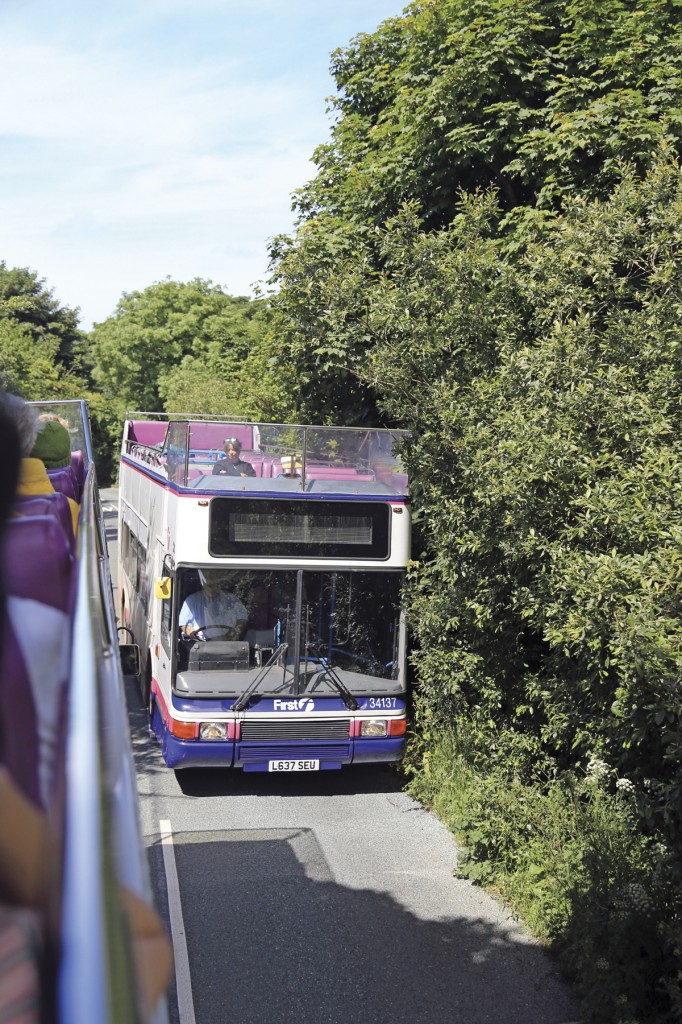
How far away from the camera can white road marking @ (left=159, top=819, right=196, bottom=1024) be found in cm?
647

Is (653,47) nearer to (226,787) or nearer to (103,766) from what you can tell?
(226,787)

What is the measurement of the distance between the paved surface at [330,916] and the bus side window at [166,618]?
167 cm

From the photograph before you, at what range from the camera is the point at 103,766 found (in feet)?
2.92

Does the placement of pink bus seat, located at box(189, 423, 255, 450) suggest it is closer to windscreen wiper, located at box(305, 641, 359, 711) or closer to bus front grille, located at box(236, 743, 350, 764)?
windscreen wiper, located at box(305, 641, 359, 711)

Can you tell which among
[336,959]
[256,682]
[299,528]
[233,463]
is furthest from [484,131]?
[336,959]

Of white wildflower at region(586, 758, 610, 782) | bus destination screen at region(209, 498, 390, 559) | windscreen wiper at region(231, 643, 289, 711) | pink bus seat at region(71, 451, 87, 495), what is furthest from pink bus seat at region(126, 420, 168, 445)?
pink bus seat at region(71, 451, 87, 495)

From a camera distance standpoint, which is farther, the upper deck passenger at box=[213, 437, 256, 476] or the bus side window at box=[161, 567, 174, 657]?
the upper deck passenger at box=[213, 437, 256, 476]

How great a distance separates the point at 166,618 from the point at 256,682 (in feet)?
3.89

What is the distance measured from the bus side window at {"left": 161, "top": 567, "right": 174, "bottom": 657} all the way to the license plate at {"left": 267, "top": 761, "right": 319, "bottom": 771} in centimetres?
152

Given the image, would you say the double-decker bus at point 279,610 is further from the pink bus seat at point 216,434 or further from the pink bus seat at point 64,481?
the pink bus seat at point 64,481

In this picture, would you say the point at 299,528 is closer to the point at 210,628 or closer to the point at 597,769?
the point at 210,628

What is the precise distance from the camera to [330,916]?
7812mm

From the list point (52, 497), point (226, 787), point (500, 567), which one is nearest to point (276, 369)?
point (226, 787)

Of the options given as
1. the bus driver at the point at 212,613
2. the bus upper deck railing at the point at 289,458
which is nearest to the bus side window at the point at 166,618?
the bus driver at the point at 212,613
